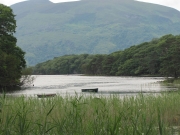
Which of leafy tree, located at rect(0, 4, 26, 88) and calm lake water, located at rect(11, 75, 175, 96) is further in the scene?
leafy tree, located at rect(0, 4, 26, 88)

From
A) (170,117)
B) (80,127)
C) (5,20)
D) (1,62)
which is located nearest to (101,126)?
(80,127)

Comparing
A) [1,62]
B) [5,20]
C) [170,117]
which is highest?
[5,20]

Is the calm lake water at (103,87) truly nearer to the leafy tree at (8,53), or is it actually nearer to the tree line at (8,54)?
the tree line at (8,54)

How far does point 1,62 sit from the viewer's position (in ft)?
147

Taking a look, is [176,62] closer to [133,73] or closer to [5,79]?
[5,79]

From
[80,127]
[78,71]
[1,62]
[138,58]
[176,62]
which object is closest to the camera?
[80,127]

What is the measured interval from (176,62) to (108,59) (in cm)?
7545

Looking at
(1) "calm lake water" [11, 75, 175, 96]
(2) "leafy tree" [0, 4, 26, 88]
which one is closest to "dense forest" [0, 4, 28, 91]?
(2) "leafy tree" [0, 4, 26, 88]

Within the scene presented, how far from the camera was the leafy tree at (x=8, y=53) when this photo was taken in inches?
1802

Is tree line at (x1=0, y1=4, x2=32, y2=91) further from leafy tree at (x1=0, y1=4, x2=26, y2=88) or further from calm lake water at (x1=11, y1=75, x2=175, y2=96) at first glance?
calm lake water at (x1=11, y1=75, x2=175, y2=96)

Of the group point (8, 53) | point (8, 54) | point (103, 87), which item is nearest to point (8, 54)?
point (8, 54)

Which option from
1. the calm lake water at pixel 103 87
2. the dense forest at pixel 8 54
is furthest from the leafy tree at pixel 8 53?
the calm lake water at pixel 103 87

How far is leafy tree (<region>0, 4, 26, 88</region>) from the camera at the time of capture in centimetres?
4578

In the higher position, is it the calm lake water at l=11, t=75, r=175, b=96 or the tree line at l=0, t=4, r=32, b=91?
the tree line at l=0, t=4, r=32, b=91
